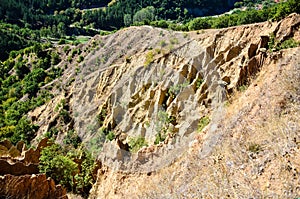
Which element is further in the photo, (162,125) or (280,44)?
(162,125)

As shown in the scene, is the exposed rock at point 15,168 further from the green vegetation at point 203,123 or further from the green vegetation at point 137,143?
the green vegetation at point 203,123

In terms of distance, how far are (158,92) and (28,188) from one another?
1544 centimetres

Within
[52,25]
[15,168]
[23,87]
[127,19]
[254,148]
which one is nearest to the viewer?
[254,148]

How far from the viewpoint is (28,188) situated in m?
23.2

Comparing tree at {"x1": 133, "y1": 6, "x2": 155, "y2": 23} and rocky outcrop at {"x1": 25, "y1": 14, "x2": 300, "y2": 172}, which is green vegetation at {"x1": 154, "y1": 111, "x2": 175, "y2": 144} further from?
tree at {"x1": 133, "y1": 6, "x2": 155, "y2": 23}

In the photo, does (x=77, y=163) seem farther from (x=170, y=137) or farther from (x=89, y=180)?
(x=170, y=137)

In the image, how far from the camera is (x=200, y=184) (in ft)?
49.8

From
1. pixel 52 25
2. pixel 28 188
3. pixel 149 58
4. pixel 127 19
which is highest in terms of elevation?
pixel 149 58

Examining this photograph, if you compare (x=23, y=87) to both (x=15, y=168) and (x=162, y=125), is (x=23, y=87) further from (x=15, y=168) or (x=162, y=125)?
(x=162, y=125)

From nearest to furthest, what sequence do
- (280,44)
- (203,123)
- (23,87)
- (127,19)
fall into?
(203,123), (280,44), (23,87), (127,19)

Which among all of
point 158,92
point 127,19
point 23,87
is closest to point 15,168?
point 158,92

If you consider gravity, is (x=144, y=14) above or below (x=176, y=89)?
below

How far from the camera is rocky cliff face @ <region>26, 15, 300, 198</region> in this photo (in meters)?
23.8

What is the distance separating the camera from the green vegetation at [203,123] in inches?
976
